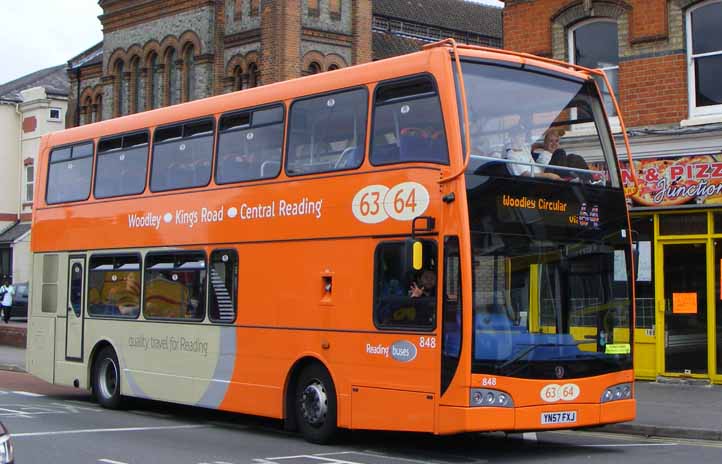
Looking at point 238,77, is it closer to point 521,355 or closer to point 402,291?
point 402,291

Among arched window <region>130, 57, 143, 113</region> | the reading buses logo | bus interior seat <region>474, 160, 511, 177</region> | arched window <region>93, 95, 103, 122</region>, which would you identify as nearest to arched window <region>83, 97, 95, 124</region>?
arched window <region>93, 95, 103, 122</region>

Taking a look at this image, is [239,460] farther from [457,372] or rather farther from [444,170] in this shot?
[444,170]

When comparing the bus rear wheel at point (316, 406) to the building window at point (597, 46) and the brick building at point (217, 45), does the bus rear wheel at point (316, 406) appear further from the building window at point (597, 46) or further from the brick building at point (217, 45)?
the brick building at point (217, 45)

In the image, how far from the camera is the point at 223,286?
1466 cm

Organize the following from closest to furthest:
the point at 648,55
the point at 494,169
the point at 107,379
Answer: the point at 494,169 → the point at 107,379 → the point at 648,55

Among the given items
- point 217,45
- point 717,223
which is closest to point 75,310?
point 717,223

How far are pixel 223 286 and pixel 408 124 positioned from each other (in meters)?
4.09

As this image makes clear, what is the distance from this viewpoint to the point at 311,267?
518 inches

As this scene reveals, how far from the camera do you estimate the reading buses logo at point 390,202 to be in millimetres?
11641

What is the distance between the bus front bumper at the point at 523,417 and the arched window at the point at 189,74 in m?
31.5

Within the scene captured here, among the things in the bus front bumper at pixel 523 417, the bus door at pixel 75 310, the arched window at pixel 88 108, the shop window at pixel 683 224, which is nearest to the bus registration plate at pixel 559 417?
the bus front bumper at pixel 523 417

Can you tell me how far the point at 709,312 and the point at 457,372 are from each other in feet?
29.5

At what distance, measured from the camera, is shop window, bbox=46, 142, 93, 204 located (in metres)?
17.8

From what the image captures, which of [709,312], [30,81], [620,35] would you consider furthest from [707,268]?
[30,81]
